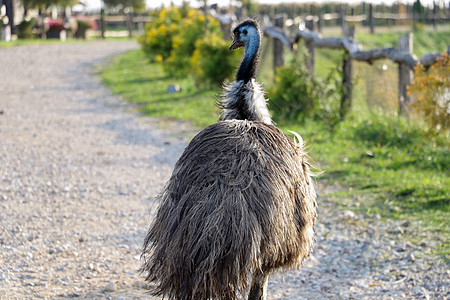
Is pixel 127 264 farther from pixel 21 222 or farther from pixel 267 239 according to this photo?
pixel 267 239

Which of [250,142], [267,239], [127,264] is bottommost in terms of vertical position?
[127,264]

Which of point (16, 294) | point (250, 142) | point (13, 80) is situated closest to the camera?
point (250, 142)

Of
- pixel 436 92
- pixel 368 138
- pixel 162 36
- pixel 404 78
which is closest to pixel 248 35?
pixel 436 92

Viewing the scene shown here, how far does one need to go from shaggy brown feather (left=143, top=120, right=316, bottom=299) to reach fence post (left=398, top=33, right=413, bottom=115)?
5594 mm

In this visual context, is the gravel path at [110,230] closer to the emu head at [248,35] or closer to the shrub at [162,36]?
the emu head at [248,35]

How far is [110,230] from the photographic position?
5688 millimetres

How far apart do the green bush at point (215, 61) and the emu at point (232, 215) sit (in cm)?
943

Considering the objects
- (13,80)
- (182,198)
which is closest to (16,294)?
(182,198)

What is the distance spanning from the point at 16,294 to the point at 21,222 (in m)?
1.48

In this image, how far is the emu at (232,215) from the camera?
10.7 ft

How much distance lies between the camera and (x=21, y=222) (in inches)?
225

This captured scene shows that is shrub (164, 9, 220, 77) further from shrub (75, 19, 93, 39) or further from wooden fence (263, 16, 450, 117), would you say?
shrub (75, 19, 93, 39)

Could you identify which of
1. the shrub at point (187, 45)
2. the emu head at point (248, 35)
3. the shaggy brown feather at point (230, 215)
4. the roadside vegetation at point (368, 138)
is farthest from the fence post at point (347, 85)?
the shrub at point (187, 45)

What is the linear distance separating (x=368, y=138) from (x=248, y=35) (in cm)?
452
